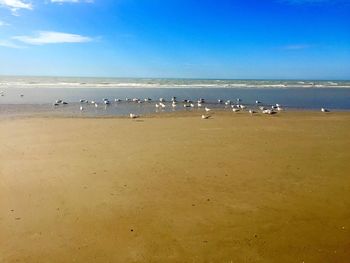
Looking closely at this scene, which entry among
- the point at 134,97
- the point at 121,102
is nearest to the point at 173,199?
the point at 121,102

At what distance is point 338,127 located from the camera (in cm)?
1756

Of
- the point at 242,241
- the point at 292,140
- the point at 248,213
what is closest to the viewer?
the point at 242,241

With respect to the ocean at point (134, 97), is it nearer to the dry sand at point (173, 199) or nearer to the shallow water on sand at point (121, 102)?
the shallow water on sand at point (121, 102)

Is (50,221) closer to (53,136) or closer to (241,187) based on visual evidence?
(241,187)

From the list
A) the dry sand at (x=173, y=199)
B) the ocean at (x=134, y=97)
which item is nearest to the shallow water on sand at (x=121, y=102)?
the ocean at (x=134, y=97)

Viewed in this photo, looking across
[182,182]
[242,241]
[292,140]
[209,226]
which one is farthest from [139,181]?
[292,140]

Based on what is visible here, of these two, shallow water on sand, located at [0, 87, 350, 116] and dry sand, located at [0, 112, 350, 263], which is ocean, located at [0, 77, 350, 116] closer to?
shallow water on sand, located at [0, 87, 350, 116]

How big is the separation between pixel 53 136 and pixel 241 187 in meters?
8.59

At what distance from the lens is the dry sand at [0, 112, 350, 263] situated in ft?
18.9

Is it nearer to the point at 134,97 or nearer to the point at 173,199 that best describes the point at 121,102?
the point at 134,97

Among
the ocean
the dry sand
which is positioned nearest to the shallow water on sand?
the ocean

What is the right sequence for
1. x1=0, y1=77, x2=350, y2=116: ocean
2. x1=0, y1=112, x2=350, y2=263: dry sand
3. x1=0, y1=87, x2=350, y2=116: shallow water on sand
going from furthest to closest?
x1=0, y1=77, x2=350, y2=116: ocean < x1=0, y1=87, x2=350, y2=116: shallow water on sand < x1=0, y1=112, x2=350, y2=263: dry sand

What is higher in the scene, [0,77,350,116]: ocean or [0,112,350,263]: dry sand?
[0,112,350,263]: dry sand

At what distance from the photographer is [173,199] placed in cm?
778
